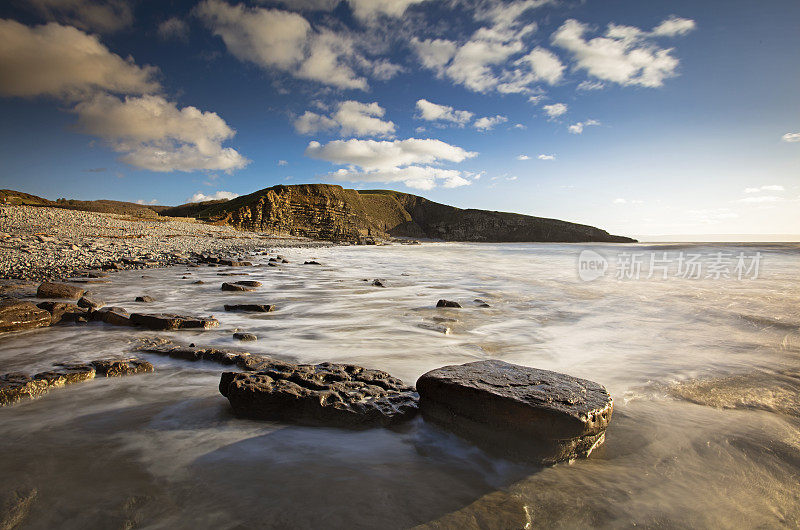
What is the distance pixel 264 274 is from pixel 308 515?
10043 mm

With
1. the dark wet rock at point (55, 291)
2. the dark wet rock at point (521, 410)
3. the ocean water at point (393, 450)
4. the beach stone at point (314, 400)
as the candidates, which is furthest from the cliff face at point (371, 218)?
the dark wet rock at point (521, 410)

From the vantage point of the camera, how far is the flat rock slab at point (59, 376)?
8.05 ft

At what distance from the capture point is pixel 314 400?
7.47 ft

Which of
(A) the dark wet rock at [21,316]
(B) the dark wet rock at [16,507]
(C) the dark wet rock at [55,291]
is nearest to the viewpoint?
(B) the dark wet rock at [16,507]

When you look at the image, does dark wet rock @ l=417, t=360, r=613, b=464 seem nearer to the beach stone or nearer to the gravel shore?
the beach stone

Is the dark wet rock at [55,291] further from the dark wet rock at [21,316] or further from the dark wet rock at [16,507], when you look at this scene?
the dark wet rock at [16,507]

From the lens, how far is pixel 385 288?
8680 mm

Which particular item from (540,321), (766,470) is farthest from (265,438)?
(540,321)

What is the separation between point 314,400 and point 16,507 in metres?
1.31

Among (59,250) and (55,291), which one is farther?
(59,250)

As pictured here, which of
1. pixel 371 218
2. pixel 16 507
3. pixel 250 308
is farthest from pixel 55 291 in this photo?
pixel 371 218

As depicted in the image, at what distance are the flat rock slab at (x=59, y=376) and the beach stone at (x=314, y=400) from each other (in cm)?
120

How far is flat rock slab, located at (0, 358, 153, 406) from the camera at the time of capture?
8.05 feet

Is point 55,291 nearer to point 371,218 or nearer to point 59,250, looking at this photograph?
point 59,250
